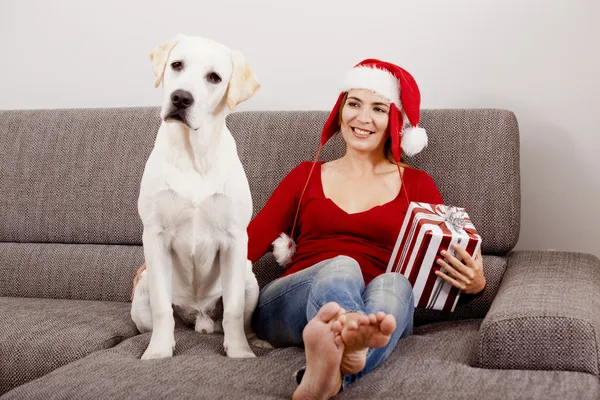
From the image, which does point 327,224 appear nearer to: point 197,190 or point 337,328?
point 197,190

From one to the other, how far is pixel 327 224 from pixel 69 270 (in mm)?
920

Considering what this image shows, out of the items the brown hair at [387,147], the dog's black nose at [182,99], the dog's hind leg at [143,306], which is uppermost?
the dog's black nose at [182,99]

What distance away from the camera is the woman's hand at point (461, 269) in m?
1.82

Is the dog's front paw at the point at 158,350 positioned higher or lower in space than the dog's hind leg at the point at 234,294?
lower

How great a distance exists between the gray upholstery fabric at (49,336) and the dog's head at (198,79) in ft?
1.93

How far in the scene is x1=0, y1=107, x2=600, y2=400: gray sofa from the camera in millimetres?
1477

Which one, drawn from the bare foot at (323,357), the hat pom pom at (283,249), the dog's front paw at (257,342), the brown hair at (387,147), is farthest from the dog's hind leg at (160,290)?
the brown hair at (387,147)

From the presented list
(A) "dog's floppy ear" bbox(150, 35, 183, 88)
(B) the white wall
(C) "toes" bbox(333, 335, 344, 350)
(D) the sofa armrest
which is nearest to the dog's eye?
(A) "dog's floppy ear" bbox(150, 35, 183, 88)

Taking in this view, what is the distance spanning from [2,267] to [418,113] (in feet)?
4.77

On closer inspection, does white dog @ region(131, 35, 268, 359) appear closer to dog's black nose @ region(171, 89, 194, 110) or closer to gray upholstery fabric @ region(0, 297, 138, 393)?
dog's black nose @ region(171, 89, 194, 110)

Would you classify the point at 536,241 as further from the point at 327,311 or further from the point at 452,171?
the point at 327,311

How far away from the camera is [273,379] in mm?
1531

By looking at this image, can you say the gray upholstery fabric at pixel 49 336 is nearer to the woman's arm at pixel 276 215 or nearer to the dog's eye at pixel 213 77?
the woman's arm at pixel 276 215

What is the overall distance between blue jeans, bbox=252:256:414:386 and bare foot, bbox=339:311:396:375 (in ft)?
0.21
